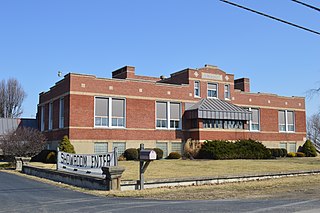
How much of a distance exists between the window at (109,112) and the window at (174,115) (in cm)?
521

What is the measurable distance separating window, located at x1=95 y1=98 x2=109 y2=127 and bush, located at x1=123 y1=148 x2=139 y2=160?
121 inches

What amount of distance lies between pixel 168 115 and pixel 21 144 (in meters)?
15.0

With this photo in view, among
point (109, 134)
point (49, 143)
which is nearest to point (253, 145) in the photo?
point (109, 134)

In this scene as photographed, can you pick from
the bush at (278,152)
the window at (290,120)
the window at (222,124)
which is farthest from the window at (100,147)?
the window at (290,120)

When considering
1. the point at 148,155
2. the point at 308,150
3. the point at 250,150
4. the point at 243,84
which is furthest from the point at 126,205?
the point at 243,84

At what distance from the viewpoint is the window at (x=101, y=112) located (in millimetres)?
34562

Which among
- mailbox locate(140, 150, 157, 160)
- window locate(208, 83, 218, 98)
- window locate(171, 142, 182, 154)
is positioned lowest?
window locate(171, 142, 182, 154)

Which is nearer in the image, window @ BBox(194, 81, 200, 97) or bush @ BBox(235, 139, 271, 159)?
bush @ BBox(235, 139, 271, 159)

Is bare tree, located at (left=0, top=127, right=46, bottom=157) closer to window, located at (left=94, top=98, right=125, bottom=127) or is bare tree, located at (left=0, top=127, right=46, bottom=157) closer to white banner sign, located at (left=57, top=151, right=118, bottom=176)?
window, located at (left=94, top=98, right=125, bottom=127)

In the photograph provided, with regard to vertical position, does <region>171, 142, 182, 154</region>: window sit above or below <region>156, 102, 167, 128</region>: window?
below

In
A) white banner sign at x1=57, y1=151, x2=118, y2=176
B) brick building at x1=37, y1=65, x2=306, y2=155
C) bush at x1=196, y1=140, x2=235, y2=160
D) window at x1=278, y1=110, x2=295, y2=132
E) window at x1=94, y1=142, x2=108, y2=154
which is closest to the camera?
white banner sign at x1=57, y1=151, x2=118, y2=176

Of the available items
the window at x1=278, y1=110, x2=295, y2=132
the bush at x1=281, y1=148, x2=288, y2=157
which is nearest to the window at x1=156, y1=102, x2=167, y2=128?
the bush at x1=281, y1=148, x2=288, y2=157

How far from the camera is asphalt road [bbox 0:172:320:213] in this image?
33.6 ft

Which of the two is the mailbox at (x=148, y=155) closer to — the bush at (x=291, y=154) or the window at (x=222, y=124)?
the window at (x=222, y=124)
